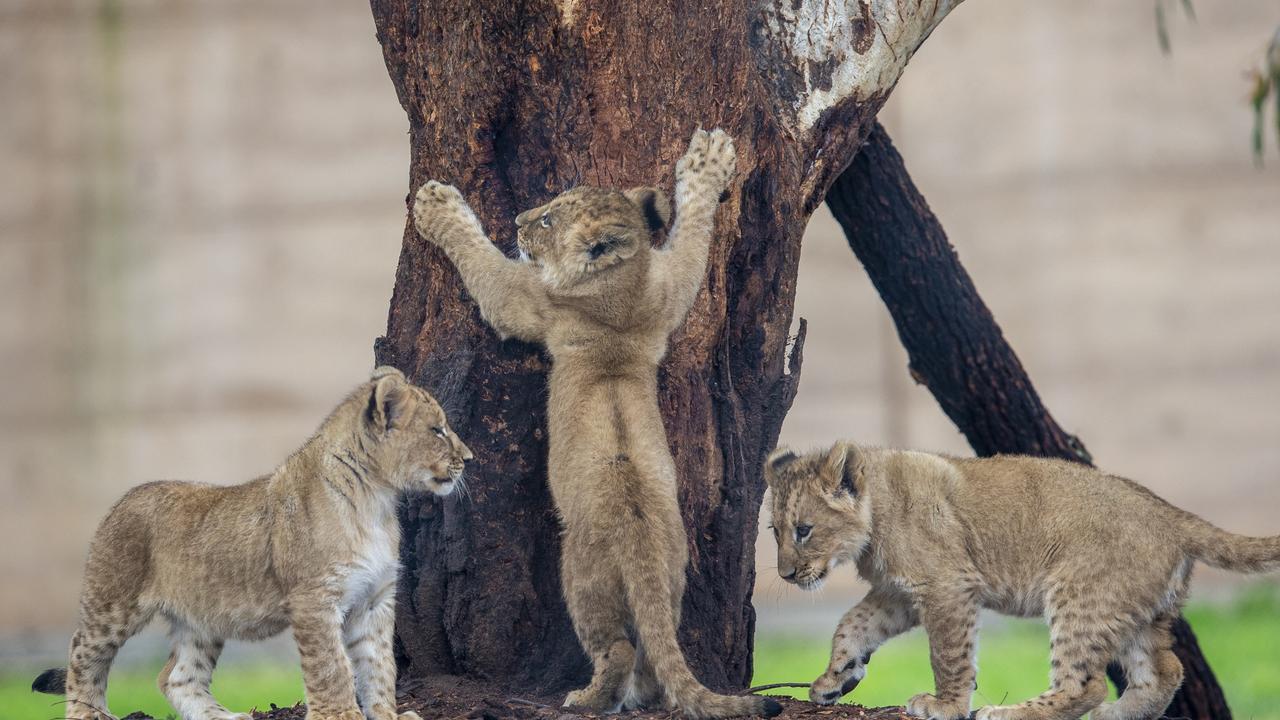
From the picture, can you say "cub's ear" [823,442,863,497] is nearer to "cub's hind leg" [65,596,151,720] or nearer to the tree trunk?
the tree trunk

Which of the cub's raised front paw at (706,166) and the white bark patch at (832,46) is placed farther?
the white bark patch at (832,46)

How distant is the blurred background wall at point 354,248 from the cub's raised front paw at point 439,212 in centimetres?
744

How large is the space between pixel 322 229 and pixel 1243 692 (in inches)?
314

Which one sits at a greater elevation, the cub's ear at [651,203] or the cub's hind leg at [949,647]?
the cub's ear at [651,203]

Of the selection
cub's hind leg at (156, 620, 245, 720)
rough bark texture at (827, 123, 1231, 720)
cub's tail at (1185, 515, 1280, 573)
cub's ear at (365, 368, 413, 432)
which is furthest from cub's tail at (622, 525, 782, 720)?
rough bark texture at (827, 123, 1231, 720)

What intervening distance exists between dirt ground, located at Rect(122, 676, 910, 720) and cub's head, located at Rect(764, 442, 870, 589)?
631 mm

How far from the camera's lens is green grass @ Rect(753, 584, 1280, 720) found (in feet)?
34.9

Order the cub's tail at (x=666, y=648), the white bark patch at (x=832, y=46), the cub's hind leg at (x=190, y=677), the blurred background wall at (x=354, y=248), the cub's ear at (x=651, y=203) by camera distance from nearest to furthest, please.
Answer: the cub's tail at (x=666, y=648)
the cub's hind leg at (x=190, y=677)
the cub's ear at (x=651, y=203)
the white bark patch at (x=832, y=46)
the blurred background wall at (x=354, y=248)

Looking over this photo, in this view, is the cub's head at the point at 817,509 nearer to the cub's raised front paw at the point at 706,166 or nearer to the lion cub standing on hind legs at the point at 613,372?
the lion cub standing on hind legs at the point at 613,372

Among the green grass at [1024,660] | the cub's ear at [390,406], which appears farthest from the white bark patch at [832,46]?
the green grass at [1024,660]

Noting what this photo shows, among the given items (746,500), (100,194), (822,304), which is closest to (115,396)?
(100,194)

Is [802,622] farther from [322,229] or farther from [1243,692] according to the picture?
[322,229]

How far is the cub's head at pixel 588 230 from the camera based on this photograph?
6.17 m

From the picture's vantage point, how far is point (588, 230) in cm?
616
